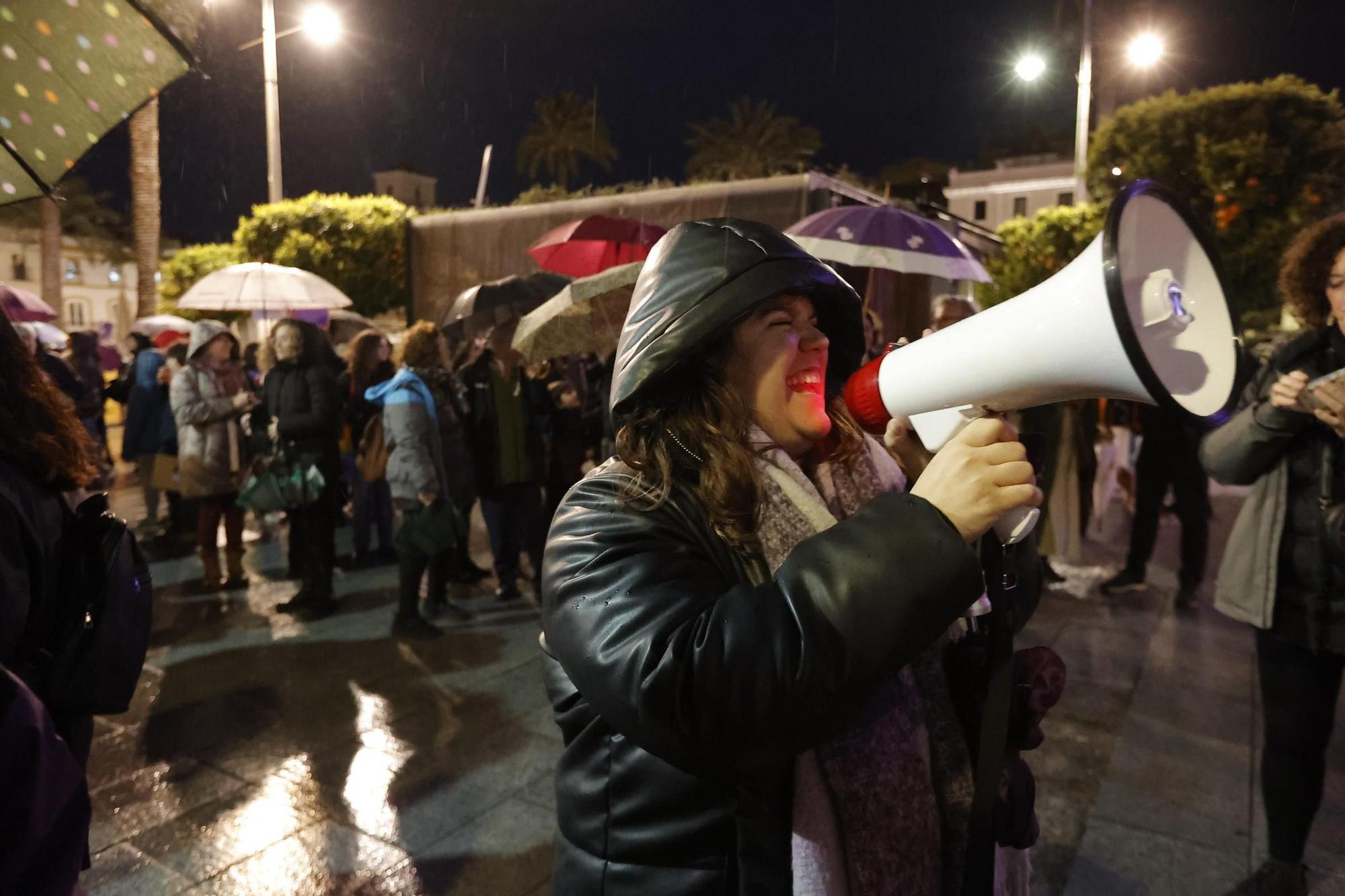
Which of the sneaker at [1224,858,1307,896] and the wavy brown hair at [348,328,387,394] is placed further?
the wavy brown hair at [348,328,387,394]

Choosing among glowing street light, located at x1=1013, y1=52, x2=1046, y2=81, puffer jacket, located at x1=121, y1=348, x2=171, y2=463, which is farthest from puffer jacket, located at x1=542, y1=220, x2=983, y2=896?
glowing street light, located at x1=1013, y1=52, x2=1046, y2=81

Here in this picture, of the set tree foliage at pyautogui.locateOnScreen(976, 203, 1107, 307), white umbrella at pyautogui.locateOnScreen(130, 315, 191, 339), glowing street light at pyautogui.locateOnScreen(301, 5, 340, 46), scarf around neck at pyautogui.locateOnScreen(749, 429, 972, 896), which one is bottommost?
scarf around neck at pyautogui.locateOnScreen(749, 429, 972, 896)

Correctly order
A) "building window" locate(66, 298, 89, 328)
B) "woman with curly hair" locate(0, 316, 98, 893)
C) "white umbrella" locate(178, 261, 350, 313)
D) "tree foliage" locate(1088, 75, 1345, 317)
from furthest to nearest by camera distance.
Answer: "building window" locate(66, 298, 89, 328) < "tree foliage" locate(1088, 75, 1345, 317) < "white umbrella" locate(178, 261, 350, 313) < "woman with curly hair" locate(0, 316, 98, 893)

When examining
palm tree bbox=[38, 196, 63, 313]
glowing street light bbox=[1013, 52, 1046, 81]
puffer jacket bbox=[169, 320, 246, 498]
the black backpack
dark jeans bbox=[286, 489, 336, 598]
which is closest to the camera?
the black backpack

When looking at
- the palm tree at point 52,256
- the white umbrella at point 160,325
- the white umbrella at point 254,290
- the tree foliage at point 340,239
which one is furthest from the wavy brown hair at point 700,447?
the palm tree at point 52,256

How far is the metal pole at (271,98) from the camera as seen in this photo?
13211 millimetres

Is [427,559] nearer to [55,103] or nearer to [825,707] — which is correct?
[55,103]

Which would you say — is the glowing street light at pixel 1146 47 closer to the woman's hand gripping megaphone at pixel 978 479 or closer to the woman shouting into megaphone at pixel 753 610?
the woman shouting into megaphone at pixel 753 610

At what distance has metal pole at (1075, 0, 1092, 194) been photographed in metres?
15.7

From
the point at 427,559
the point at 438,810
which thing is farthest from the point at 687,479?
the point at 427,559

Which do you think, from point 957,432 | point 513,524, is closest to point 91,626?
point 957,432

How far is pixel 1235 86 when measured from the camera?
516 inches

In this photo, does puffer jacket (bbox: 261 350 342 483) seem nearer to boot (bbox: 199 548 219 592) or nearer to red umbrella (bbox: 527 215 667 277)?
boot (bbox: 199 548 219 592)

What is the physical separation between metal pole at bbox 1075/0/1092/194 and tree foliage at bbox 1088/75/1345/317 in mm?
2168
